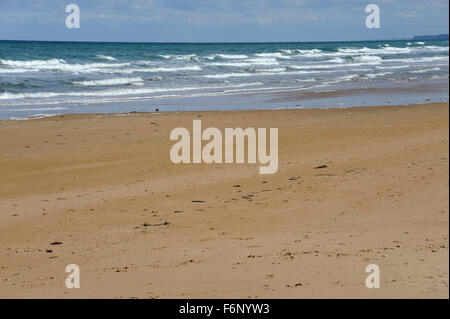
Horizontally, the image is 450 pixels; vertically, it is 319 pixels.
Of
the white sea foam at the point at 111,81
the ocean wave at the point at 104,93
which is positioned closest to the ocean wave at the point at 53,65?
the white sea foam at the point at 111,81

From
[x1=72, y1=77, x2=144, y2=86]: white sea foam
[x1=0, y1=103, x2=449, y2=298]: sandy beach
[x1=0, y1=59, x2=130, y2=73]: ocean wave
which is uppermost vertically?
[x1=0, y1=59, x2=130, y2=73]: ocean wave

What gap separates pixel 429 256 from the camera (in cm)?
422

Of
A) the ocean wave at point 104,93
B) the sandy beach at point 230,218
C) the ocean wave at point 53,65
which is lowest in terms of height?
the sandy beach at point 230,218

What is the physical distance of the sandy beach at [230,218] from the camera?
448cm

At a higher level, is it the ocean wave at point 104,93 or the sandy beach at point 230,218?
the ocean wave at point 104,93

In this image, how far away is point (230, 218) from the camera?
6648 mm

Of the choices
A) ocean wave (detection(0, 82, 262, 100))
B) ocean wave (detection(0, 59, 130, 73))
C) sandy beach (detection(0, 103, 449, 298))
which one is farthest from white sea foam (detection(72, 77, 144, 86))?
sandy beach (detection(0, 103, 449, 298))

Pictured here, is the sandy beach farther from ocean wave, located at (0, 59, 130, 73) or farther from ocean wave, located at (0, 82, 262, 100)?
ocean wave, located at (0, 59, 130, 73)

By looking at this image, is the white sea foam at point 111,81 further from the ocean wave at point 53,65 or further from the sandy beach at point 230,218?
the sandy beach at point 230,218

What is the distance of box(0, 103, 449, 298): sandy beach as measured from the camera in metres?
4.48

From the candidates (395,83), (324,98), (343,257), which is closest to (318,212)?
→ (343,257)

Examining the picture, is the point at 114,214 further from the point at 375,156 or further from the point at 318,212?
the point at 375,156
